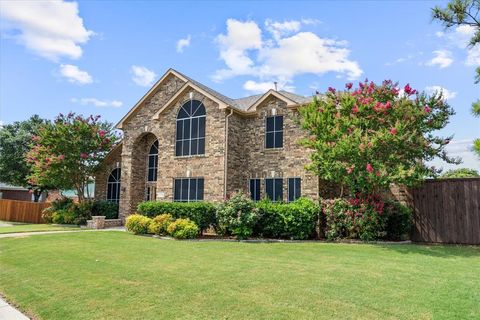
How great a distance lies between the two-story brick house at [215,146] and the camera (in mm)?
18266

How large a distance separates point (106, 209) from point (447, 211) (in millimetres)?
20224

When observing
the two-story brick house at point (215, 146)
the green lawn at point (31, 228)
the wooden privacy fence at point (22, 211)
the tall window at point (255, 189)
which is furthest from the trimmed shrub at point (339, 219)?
the wooden privacy fence at point (22, 211)

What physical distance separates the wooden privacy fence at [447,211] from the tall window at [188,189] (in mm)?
10821

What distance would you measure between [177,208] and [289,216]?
569 centimetres

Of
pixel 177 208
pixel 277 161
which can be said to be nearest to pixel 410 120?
pixel 277 161

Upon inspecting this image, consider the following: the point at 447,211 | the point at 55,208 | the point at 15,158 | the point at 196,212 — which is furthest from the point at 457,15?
the point at 15,158

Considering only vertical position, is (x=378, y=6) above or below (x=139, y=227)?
above

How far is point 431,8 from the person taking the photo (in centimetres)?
1186

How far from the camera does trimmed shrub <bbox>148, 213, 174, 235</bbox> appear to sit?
619 inches

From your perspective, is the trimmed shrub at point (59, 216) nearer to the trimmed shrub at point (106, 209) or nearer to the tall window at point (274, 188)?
the trimmed shrub at point (106, 209)

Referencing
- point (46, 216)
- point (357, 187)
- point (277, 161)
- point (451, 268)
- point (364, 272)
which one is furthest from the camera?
point (46, 216)

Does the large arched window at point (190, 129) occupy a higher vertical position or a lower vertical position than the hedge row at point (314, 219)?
higher

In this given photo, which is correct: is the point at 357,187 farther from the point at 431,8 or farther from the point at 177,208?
the point at 177,208

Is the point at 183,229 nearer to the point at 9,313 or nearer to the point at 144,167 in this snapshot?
the point at 9,313
